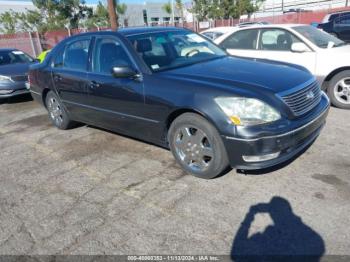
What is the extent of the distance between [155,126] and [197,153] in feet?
2.14

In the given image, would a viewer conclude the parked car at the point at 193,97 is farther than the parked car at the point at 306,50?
No

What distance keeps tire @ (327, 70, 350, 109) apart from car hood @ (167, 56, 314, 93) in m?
2.08

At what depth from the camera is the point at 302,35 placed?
613 centimetres

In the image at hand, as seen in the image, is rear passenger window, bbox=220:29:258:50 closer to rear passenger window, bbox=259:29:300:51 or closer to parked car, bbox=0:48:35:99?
rear passenger window, bbox=259:29:300:51

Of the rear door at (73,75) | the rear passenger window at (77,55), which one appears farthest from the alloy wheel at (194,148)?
the rear passenger window at (77,55)

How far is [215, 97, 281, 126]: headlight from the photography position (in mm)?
3096

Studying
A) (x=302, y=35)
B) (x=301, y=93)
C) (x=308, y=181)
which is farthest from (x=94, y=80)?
(x=302, y=35)

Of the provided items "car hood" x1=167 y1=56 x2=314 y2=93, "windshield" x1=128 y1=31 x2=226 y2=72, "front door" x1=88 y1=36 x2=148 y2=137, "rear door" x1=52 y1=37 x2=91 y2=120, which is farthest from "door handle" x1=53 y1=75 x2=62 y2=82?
"car hood" x1=167 y1=56 x2=314 y2=93

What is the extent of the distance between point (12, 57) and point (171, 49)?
7.30m

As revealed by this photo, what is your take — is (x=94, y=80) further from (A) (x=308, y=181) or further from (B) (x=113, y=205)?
(A) (x=308, y=181)

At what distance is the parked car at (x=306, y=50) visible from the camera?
5.74 metres

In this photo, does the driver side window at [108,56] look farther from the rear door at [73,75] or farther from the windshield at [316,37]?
the windshield at [316,37]

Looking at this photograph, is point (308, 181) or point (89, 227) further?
point (308, 181)

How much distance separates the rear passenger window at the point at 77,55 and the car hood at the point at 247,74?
164 cm
